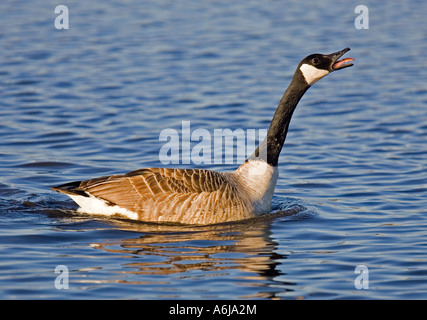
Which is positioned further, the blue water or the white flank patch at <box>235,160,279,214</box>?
the white flank patch at <box>235,160,279,214</box>

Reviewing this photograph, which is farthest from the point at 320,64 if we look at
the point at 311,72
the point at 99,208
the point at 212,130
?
the point at 212,130

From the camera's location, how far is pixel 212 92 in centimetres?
2088

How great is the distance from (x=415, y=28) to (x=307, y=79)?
15.9 meters

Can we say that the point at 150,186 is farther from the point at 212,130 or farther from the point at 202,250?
the point at 212,130

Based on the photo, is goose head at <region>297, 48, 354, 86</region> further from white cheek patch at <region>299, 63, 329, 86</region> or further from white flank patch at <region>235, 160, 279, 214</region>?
white flank patch at <region>235, 160, 279, 214</region>

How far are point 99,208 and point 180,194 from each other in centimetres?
138

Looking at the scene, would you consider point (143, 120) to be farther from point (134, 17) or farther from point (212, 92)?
point (134, 17)

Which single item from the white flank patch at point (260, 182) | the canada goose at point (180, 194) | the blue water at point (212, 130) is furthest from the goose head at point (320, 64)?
the blue water at point (212, 130)

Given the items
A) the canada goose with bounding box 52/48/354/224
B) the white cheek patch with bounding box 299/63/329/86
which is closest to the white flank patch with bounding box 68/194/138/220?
the canada goose with bounding box 52/48/354/224

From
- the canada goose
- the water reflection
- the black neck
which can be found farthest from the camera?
the black neck

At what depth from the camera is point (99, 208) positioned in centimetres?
1192

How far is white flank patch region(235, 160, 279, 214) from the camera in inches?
479

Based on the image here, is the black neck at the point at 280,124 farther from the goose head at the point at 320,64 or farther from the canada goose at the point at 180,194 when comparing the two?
the canada goose at the point at 180,194

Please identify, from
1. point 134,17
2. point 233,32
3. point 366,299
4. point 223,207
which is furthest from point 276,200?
point 134,17
